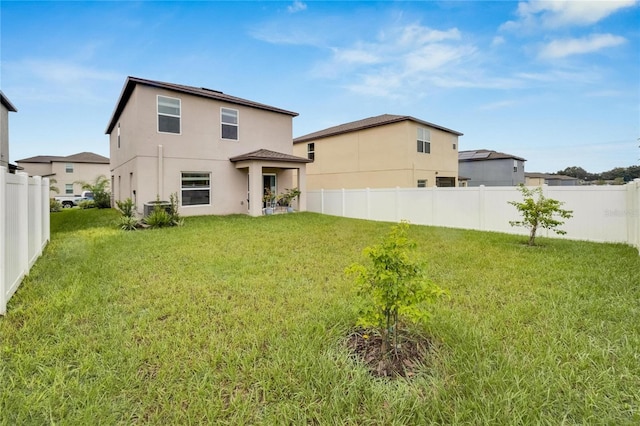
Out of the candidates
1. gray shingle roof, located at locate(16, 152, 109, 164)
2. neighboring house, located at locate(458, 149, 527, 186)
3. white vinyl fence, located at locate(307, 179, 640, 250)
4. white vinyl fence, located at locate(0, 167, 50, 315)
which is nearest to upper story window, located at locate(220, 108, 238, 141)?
white vinyl fence, located at locate(307, 179, 640, 250)

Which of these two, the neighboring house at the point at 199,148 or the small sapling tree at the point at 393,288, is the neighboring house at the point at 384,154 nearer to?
the neighboring house at the point at 199,148

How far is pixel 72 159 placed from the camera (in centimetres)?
3797

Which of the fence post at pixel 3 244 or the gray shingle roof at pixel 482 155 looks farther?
the gray shingle roof at pixel 482 155

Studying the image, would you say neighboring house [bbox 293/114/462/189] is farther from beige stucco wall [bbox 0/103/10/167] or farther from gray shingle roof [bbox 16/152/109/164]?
gray shingle roof [bbox 16/152/109/164]

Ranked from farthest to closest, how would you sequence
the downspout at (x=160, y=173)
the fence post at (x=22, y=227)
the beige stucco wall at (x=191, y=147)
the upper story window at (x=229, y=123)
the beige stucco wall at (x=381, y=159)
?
the beige stucco wall at (x=381, y=159) → the upper story window at (x=229, y=123) → the downspout at (x=160, y=173) → the beige stucco wall at (x=191, y=147) → the fence post at (x=22, y=227)

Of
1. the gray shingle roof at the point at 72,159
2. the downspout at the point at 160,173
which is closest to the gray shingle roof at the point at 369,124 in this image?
the downspout at the point at 160,173

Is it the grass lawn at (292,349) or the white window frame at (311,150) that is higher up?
the white window frame at (311,150)

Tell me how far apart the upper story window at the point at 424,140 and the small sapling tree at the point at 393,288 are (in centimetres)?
1786

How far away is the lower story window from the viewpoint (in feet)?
46.3

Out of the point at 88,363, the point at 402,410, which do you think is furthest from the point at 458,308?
the point at 88,363

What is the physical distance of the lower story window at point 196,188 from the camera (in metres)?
14.1

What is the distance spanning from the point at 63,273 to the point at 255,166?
9.94 meters

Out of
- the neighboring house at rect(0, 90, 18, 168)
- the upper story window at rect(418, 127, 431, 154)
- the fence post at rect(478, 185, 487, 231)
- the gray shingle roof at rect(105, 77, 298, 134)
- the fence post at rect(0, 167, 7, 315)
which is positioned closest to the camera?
the fence post at rect(0, 167, 7, 315)

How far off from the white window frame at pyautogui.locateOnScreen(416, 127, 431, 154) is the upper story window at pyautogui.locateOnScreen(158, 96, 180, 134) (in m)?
13.5
